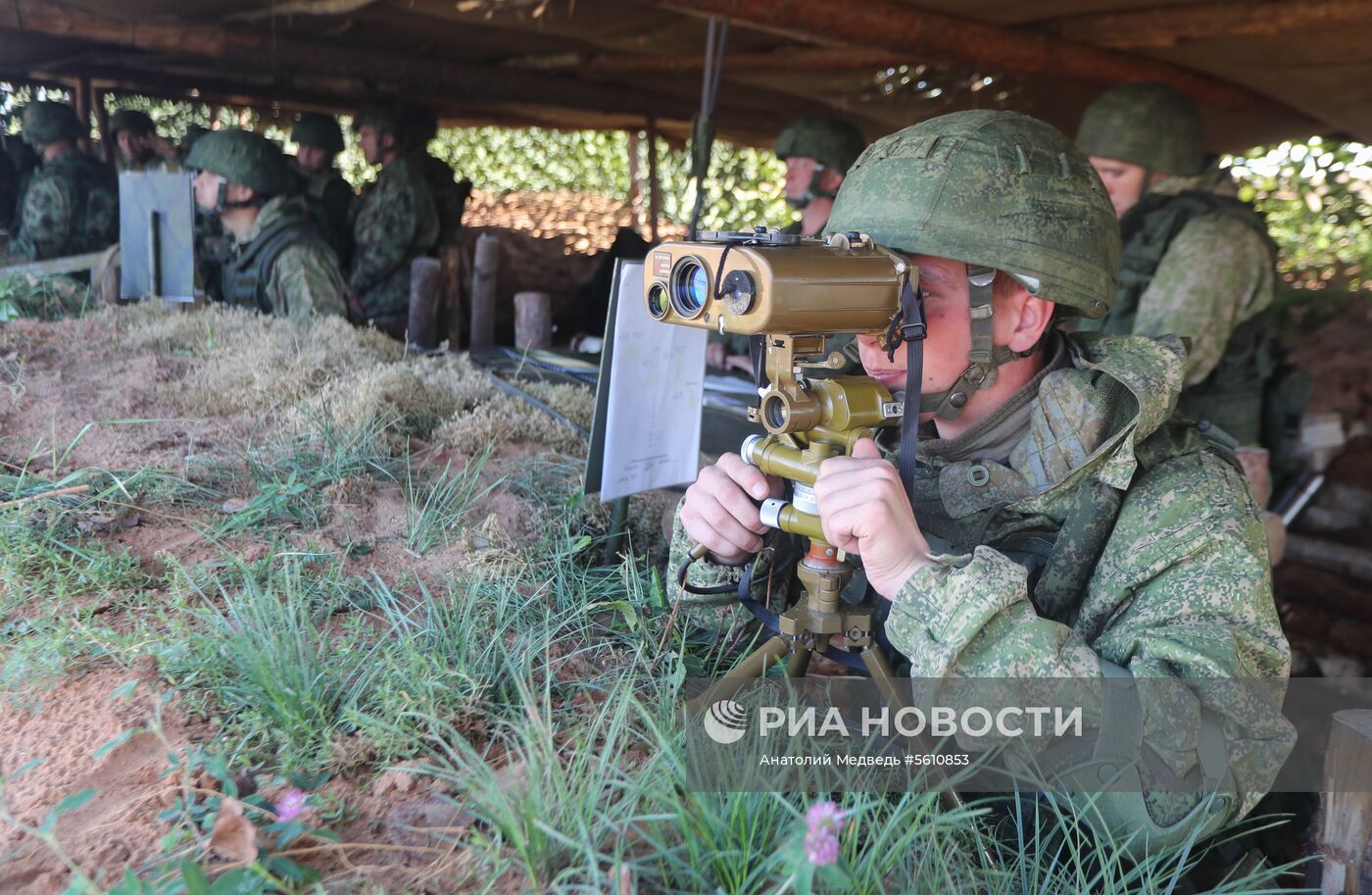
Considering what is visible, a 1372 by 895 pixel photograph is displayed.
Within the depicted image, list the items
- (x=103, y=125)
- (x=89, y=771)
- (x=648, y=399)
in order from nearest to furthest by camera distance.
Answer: (x=89, y=771), (x=648, y=399), (x=103, y=125)

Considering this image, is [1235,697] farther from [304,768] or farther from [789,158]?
[789,158]

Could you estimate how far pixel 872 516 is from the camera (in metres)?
1.51

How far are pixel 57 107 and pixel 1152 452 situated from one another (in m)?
9.17

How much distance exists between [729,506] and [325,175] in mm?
7495

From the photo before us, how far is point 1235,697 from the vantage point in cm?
155

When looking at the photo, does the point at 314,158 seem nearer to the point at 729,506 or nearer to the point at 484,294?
the point at 484,294

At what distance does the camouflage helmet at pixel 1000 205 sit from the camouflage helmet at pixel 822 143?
4.14 metres

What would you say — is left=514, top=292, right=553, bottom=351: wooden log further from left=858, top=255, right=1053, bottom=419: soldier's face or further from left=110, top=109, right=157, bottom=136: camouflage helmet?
left=110, top=109, right=157, bottom=136: camouflage helmet

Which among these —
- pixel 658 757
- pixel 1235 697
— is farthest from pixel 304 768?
pixel 1235 697

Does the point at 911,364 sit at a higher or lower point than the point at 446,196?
lower

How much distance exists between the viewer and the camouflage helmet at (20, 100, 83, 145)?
Answer: 323 inches

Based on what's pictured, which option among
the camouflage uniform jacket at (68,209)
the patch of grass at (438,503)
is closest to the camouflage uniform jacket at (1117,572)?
the patch of grass at (438,503)

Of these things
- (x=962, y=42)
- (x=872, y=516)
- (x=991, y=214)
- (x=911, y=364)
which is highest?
(x=962, y=42)

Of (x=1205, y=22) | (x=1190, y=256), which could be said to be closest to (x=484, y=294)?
(x=1190, y=256)
